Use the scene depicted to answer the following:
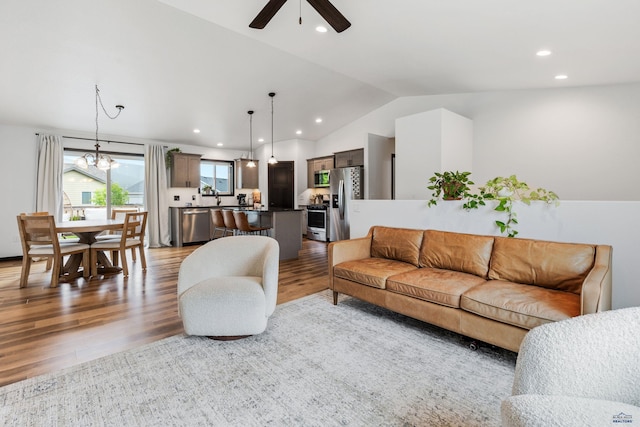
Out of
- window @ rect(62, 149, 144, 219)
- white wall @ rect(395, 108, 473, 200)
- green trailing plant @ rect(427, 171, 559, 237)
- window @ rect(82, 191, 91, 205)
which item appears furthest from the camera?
window @ rect(82, 191, 91, 205)

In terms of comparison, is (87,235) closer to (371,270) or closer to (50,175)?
(50,175)

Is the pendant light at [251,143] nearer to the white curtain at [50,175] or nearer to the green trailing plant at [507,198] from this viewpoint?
the white curtain at [50,175]

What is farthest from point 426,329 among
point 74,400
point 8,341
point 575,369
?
point 8,341

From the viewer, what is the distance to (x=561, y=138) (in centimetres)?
434

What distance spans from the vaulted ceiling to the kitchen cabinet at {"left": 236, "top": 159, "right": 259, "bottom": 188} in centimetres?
238

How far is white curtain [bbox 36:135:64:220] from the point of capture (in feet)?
18.5

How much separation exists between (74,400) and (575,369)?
2.33 m

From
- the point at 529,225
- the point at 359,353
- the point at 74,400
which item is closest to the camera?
the point at 74,400

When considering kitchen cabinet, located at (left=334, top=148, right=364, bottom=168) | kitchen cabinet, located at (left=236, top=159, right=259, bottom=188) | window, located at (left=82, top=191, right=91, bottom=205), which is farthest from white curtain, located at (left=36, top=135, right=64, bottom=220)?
kitchen cabinet, located at (left=334, top=148, right=364, bottom=168)

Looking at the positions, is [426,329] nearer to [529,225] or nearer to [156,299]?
[529,225]

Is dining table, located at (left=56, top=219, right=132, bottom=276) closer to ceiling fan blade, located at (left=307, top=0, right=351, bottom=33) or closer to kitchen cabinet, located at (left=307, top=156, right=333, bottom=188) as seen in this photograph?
ceiling fan blade, located at (left=307, top=0, right=351, bottom=33)

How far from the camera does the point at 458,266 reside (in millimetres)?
2713

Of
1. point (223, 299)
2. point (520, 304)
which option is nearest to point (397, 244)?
point (520, 304)

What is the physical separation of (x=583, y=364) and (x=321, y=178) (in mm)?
7228
